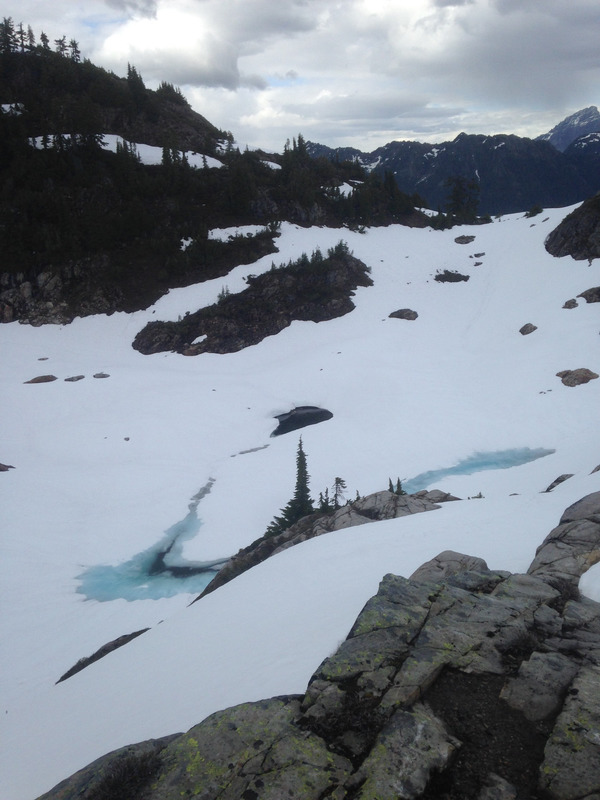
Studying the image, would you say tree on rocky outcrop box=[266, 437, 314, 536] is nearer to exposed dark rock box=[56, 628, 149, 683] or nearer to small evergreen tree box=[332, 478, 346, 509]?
small evergreen tree box=[332, 478, 346, 509]

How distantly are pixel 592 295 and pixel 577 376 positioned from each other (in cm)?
1237

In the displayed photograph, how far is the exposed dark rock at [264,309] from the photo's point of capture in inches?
1563

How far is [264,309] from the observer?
42.3 meters

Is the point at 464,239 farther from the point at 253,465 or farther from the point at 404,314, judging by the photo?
the point at 253,465

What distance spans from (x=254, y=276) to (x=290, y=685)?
42572 mm

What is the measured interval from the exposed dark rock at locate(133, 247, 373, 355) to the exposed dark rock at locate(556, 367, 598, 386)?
2024cm

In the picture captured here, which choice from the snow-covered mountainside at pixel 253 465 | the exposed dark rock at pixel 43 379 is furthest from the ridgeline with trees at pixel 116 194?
the exposed dark rock at pixel 43 379

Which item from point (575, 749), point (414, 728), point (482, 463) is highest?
point (575, 749)

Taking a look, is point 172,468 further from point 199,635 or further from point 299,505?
point 199,635

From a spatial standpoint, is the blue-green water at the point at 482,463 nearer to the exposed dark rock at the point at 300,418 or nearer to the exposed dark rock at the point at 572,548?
the exposed dark rock at the point at 300,418

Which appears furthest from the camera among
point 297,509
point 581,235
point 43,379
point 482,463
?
point 581,235

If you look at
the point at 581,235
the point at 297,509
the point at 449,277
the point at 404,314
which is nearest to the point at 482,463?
the point at 297,509

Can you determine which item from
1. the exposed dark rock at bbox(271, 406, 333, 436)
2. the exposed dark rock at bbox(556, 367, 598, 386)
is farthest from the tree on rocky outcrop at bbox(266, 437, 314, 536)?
the exposed dark rock at bbox(556, 367, 598, 386)

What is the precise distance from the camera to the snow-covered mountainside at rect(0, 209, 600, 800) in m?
8.45
